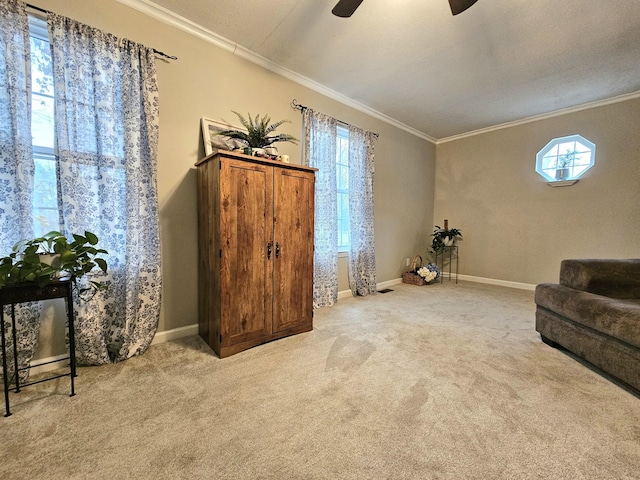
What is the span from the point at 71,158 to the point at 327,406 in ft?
7.69

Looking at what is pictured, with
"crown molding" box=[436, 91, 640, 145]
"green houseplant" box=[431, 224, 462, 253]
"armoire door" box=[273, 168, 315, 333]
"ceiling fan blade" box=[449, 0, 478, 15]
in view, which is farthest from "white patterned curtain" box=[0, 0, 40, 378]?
"crown molding" box=[436, 91, 640, 145]

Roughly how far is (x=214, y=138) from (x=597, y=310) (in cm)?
331

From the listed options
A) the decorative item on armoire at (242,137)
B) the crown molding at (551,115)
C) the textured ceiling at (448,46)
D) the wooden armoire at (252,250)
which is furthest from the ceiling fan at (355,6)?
the crown molding at (551,115)

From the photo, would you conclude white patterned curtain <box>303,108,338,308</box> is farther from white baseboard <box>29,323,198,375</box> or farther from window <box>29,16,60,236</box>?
window <box>29,16,60,236</box>

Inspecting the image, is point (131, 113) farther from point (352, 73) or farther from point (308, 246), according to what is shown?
point (352, 73)

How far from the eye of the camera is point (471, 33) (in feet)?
7.64

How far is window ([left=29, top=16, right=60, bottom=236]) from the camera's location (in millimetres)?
1779

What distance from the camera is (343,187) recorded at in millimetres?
3773

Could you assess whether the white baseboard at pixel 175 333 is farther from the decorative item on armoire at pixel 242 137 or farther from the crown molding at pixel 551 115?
the crown molding at pixel 551 115

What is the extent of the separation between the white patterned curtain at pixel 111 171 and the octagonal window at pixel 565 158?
534 cm

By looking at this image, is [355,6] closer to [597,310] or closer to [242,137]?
[242,137]

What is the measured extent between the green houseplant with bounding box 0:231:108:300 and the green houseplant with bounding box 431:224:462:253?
16.3ft

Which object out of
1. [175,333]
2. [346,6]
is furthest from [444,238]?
[175,333]

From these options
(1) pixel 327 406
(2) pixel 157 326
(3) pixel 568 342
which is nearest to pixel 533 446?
(1) pixel 327 406
